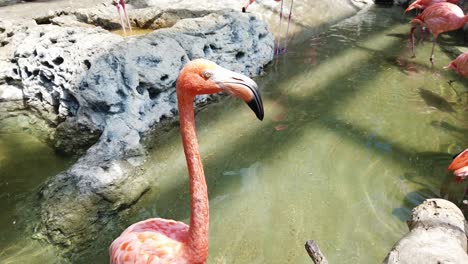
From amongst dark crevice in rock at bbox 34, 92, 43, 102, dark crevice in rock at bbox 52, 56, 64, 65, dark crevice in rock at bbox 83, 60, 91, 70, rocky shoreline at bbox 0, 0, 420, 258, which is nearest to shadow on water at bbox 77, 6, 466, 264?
rocky shoreline at bbox 0, 0, 420, 258

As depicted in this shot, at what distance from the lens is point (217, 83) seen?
1143 mm

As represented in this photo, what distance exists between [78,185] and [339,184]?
167 cm

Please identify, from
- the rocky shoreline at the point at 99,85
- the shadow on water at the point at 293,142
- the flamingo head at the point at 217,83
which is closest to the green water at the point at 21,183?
the rocky shoreline at the point at 99,85

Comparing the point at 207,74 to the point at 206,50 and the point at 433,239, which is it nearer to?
the point at 433,239

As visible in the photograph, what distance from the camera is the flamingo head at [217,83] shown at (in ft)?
3.57

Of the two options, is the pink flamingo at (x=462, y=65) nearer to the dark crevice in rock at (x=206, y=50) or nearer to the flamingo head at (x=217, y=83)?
the dark crevice in rock at (x=206, y=50)

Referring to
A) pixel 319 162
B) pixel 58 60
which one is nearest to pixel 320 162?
pixel 319 162

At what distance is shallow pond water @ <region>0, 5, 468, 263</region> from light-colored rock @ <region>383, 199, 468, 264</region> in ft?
1.01

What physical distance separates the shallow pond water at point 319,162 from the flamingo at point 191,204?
515 mm

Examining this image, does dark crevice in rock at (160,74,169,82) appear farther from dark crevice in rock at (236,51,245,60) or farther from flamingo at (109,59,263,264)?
flamingo at (109,59,263,264)

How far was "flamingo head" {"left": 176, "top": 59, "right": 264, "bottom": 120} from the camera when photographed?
1.09 meters

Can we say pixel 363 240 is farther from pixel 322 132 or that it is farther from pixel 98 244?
pixel 98 244

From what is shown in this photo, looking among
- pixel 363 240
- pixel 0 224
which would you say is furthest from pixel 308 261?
pixel 0 224

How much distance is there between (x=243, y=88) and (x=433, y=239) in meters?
1.17
